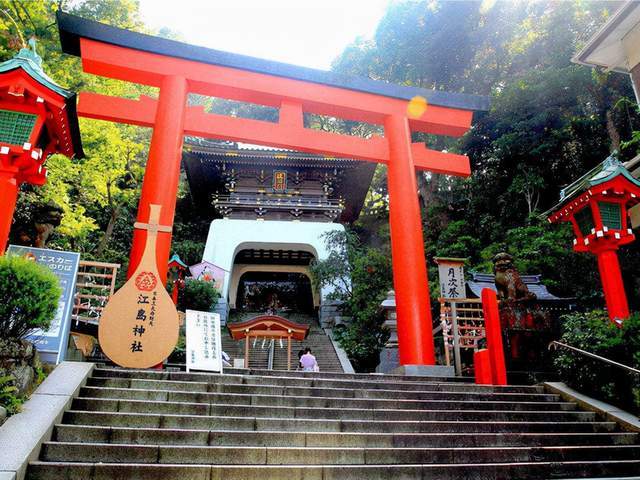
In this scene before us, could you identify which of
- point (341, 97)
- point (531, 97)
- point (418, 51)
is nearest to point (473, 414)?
point (341, 97)

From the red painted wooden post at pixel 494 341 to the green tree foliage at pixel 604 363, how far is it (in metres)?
0.78

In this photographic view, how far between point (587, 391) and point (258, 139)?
663 centimetres

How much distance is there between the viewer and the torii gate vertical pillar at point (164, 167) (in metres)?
6.59

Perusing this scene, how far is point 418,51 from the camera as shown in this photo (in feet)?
76.2

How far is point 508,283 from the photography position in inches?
347

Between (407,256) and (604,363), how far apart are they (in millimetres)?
3481

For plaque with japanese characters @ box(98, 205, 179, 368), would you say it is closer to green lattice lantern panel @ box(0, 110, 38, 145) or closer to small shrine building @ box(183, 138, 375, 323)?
green lattice lantern panel @ box(0, 110, 38, 145)

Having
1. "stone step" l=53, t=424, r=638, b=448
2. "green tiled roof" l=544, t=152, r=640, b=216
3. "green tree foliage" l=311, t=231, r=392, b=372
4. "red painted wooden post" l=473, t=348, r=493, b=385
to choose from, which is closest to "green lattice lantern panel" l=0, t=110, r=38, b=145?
"stone step" l=53, t=424, r=638, b=448

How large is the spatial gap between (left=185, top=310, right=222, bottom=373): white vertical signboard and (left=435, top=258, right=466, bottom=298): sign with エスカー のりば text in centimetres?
429

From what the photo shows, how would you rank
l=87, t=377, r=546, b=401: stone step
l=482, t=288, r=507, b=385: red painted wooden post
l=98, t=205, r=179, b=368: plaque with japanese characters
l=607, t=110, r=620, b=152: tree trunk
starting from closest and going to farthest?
l=87, t=377, r=546, b=401: stone step < l=98, t=205, r=179, b=368: plaque with japanese characters < l=482, t=288, r=507, b=385: red painted wooden post < l=607, t=110, r=620, b=152: tree trunk

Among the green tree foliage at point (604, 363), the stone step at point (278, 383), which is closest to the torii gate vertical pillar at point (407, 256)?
the stone step at point (278, 383)

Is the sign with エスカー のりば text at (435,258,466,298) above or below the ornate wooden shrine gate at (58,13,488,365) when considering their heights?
below

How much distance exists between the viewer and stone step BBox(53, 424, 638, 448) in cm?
367

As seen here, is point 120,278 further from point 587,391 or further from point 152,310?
point 587,391
